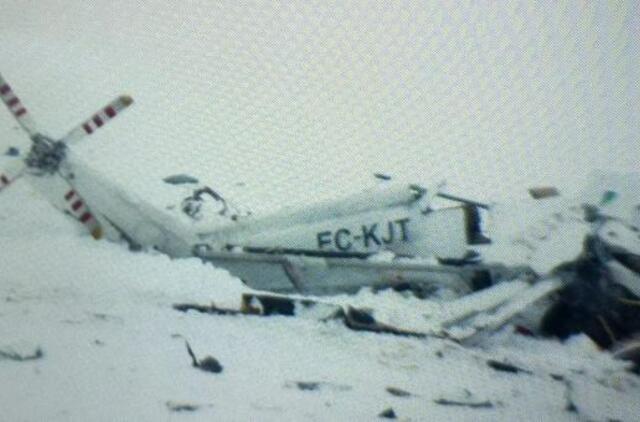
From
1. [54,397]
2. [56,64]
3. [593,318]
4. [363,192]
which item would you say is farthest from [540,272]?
[56,64]

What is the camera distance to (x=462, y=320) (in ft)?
19.4

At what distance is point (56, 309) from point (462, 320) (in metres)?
4.10

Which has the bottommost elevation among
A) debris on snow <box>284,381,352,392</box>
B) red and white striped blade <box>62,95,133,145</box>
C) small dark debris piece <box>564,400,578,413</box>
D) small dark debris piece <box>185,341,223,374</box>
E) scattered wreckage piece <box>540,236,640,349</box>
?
scattered wreckage piece <box>540,236,640,349</box>

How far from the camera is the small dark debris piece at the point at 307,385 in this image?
3853 mm

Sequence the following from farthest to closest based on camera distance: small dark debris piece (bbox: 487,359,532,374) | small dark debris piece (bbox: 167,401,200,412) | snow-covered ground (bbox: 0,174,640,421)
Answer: small dark debris piece (bbox: 487,359,532,374)
snow-covered ground (bbox: 0,174,640,421)
small dark debris piece (bbox: 167,401,200,412)

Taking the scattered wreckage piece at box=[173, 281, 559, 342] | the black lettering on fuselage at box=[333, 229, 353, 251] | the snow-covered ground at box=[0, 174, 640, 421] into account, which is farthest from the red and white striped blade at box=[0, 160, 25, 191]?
the black lettering on fuselage at box=[333, 229, 353, 251]

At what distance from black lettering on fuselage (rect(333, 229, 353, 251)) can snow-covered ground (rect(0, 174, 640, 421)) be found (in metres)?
1.54

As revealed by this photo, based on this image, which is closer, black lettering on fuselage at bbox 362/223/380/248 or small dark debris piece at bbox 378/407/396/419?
small dark debris piece at bbox 378/407/396/419

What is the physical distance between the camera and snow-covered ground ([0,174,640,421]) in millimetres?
3283

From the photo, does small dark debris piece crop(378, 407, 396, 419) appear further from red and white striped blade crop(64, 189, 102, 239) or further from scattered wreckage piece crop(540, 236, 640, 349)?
red and white striped blade crop(64, 189, 102, 239)

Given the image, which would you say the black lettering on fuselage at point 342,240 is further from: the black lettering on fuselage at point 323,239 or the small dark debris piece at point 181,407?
the small dark debris piece at point 181,407

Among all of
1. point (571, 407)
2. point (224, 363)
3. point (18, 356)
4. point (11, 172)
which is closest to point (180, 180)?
point (11, 172)

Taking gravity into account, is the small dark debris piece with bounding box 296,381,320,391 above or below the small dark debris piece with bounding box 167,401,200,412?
below

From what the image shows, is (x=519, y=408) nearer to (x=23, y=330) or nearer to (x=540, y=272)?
(x=540, y=272)
